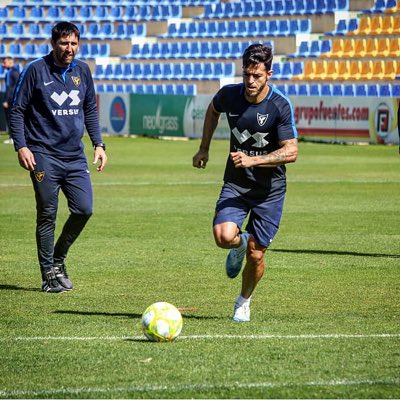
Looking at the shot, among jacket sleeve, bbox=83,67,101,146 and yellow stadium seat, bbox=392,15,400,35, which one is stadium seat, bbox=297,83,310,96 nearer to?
yellow stadium seat, bbox=392,15,400,35

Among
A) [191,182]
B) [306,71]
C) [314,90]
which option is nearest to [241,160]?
[191,182]

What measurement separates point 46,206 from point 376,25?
96.0ft

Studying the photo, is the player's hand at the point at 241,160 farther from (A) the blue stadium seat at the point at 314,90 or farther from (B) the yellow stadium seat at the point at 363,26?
(B) the yellow stadium seat at the point at 363,26

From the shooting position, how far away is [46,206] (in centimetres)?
1027

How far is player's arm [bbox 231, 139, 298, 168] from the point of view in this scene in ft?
27.1

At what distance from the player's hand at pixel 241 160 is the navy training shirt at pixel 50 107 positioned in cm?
245

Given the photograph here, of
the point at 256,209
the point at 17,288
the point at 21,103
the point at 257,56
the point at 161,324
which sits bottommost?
the point at 17,288

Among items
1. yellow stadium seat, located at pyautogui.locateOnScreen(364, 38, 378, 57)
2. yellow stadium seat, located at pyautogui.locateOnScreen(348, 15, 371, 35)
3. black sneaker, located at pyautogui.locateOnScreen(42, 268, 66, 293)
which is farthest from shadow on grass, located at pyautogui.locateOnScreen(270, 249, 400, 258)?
yellow stadium seat, located at pyautogui.locateOnScreen(348, 15, 371, 35)

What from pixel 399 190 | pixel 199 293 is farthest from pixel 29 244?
pixel 399 190

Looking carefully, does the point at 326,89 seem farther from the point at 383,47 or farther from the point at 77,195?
the point at 77,195

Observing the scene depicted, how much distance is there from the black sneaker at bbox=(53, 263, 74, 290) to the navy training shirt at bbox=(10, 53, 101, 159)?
1.05 meters

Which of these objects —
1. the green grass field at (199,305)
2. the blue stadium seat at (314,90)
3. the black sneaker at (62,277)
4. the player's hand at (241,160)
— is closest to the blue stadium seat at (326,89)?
the blue stadium seat at (314,90)

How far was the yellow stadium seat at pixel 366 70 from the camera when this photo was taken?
36844 mm

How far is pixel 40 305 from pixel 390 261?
4.60 meters
